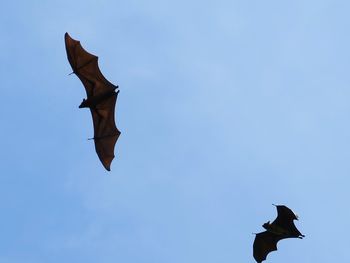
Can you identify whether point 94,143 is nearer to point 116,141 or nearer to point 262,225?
point 116,141

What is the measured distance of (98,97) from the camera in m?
35.3

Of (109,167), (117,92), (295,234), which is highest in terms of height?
(117,92)

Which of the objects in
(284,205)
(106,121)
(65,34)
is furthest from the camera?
(106,121)

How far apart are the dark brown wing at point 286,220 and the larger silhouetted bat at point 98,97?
1099 cm

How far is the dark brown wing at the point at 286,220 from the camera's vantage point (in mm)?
31109

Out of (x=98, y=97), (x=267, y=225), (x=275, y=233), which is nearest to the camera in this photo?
(x=267, y=225)

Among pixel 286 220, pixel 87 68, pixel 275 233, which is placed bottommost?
pixel 286 220

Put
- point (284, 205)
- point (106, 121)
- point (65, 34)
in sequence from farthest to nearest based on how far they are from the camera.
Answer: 1. point (106, 121)
2. point (65, 34)
3. point (284, 205)

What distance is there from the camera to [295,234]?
32.4 m

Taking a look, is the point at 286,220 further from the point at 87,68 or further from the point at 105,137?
the point at 87,68

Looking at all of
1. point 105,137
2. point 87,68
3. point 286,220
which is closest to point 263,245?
point 286,220

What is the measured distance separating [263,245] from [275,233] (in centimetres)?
175

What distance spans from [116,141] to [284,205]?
11.5 m

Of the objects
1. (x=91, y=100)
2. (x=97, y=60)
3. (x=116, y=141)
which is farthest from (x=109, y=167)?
(x=97, y=60)
